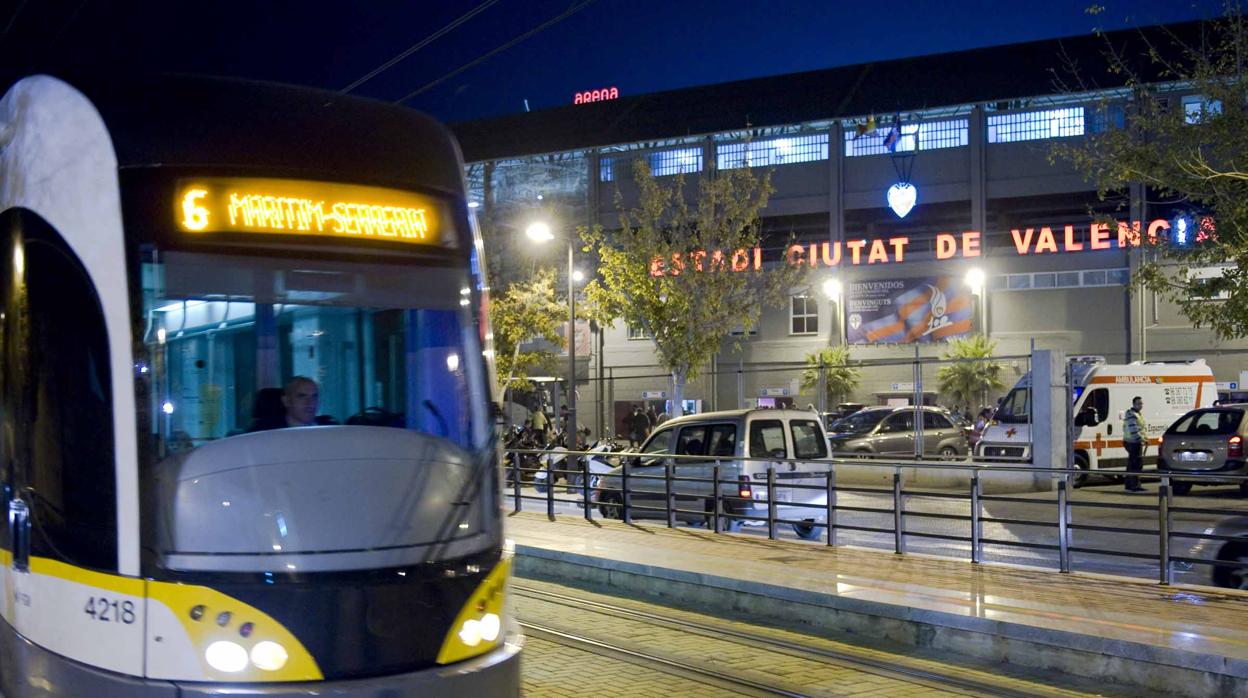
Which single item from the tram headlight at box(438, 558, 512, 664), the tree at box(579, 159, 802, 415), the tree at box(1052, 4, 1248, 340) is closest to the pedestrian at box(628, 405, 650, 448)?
the tree at box(579, 159, 802, 415)

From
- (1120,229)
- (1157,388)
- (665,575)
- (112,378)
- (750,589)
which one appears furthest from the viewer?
(1157,388)

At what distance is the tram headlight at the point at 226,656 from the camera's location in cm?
535

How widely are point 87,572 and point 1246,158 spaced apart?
11.9 m

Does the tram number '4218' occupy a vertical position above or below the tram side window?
below

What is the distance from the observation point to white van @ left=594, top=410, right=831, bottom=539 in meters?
16.9

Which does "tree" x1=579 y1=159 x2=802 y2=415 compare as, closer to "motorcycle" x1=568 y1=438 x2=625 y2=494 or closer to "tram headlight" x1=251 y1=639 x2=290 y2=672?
"motorcycle" x1=568 y1=438 x2=625 y2=494

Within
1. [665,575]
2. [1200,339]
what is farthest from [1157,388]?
[665,575]

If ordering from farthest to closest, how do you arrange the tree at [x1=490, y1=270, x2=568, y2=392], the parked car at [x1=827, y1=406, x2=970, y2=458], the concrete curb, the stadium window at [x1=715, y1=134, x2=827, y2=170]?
the stadium window at [x1=715, y1=134, x2=827, y2=170] → the tree at [x1=490, y1=270, x2=568, y2=392] → the parked car at [x1=827, y1=406, x2=970, y2=458] → the concrete curb

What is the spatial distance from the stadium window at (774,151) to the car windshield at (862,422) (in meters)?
17.2

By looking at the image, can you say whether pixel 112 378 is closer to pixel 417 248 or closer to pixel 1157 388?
pixel 417 248

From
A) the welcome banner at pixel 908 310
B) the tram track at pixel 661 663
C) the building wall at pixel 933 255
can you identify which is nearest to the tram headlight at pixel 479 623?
the tram track at pixel 661 663

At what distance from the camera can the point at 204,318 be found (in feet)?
18.4

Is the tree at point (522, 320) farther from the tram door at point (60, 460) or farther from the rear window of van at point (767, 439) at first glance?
the tram door at point (60, 460)

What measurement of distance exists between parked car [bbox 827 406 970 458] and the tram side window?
25769 millimetres
